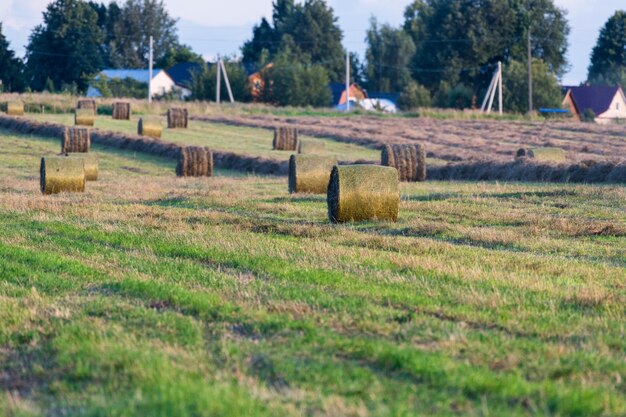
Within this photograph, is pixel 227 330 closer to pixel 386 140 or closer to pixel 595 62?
pixel 386 140

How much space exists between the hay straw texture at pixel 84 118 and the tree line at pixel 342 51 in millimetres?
39008

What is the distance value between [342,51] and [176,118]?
256 feet

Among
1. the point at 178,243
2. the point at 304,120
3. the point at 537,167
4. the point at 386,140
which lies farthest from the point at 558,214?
the point at 304,120

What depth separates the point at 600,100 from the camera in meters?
110

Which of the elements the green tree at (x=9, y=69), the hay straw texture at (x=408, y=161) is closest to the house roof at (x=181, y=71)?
the green tree at (x=9, y=69)

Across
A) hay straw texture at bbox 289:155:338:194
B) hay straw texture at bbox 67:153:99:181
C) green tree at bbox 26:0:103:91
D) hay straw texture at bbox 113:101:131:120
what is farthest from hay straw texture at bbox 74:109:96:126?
green tree at bbox 26:0:103:91

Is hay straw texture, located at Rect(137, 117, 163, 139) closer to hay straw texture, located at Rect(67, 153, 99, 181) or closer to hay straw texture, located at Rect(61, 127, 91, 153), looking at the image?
hay straw texture, located at Rect(61, 127, 91, 153)

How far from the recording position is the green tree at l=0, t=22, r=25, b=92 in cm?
9481

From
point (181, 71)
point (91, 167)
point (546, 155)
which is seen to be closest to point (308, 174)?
point (91, 167)

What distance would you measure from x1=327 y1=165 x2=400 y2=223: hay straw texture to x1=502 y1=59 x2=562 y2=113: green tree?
72795mm

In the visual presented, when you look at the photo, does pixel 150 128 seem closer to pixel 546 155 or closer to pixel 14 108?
pixel 14 108

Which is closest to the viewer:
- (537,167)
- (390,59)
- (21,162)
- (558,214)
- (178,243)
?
(178,243)

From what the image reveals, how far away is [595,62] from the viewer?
428 ft

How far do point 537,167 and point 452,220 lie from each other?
1044cm
